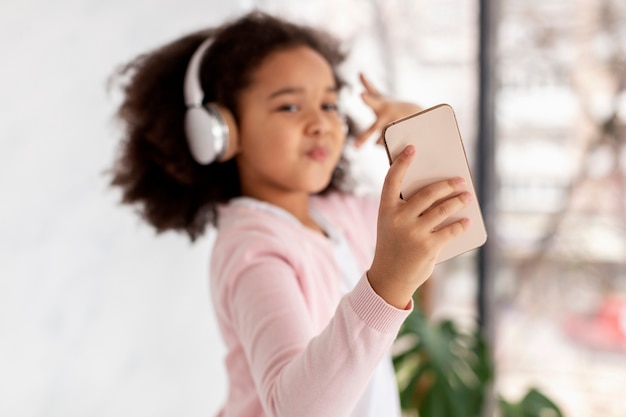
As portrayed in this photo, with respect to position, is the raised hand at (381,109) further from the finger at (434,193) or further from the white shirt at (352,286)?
the finger at (434,193)

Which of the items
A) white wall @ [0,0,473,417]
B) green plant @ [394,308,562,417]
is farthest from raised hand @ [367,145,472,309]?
green plant @ [394,308,562,417]

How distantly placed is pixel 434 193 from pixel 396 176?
43 mm

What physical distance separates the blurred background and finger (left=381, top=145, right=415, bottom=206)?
27.4 inches

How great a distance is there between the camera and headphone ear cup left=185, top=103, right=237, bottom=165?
108cm

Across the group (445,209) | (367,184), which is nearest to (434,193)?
(445,209)

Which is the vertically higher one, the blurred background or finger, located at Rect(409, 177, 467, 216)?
finger, located at Rect(409, 177, 467, 216)

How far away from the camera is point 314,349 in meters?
0.76

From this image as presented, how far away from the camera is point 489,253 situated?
229 cm

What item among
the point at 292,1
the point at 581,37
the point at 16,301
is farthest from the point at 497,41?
the point at 16,301

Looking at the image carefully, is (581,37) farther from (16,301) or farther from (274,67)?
(16,301)

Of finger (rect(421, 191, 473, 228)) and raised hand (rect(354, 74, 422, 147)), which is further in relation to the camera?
raised hand (rect(354, 74, 422, 147))

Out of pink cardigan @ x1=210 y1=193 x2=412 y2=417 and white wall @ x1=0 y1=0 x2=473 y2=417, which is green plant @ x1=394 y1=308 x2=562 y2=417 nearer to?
white wall @ x1=0 y1=0 x2=473 y2=417

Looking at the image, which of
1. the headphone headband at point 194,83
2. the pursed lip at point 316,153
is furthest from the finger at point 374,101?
the headphone headband at point 194,83

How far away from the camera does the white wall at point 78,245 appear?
1.17 m
